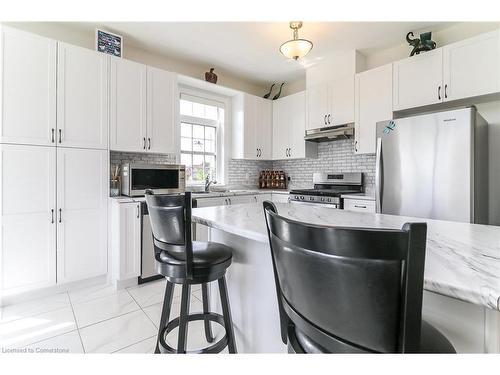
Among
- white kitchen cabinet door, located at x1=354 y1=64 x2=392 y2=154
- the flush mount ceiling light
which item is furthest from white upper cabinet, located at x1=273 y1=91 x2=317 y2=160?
the flush mount ceiling light

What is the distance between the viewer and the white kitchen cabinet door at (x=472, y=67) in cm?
234

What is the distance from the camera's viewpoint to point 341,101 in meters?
3.46

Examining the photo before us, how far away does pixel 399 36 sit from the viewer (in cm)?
303

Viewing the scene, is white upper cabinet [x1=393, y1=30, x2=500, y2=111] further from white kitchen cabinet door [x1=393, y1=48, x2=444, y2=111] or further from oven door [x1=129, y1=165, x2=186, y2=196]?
oven door [x1=129, y1=165, x2=186, y2=196]

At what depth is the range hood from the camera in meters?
3.40

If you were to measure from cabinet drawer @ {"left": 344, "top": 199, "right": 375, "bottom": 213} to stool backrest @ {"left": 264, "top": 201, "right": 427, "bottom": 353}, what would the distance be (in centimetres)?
256

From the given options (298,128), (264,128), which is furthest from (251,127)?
(298,128)

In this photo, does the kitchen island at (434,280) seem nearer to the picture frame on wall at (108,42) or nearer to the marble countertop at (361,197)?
the marble countertop at (361,197)

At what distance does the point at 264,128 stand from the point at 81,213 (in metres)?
2.91

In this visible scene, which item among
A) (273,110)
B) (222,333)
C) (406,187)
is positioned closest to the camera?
(222,333)

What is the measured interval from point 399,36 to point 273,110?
201 cm

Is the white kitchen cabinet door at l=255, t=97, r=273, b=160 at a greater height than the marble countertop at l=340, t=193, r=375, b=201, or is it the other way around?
the white kitchen cabinet door at l=255, t=97, r=273, b=160
